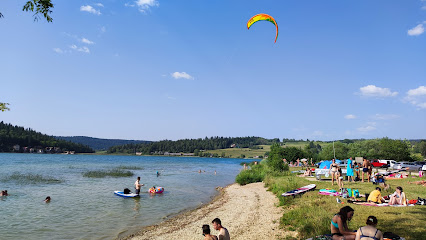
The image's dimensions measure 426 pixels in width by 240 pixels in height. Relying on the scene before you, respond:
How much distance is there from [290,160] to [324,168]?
41.2m

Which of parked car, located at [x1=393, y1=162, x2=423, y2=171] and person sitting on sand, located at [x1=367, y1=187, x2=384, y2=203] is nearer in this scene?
person sitting on sand, located at [x1=367, y1=187, x2=384, y2=203]

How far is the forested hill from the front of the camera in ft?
530

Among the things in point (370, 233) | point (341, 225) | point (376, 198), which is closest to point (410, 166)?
point (376, 198)

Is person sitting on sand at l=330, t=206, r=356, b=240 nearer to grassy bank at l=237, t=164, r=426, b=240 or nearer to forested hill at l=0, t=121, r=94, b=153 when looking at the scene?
grassy bank at l=237, t=164, r=426, b=240

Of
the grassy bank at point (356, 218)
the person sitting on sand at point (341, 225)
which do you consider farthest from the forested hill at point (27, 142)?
the person sitting on sand at point (341, 225)

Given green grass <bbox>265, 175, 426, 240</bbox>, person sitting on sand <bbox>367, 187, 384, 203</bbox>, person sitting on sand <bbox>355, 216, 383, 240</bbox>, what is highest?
person sitting on sand <bbox>355, 216, 383, 240</bbox>

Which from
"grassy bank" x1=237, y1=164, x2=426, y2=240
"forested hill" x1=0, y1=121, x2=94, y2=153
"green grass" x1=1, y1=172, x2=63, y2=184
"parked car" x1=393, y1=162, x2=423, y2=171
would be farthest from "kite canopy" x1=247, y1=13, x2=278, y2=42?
"forested hill" x1=0, y1=121, x2=94, y2=153

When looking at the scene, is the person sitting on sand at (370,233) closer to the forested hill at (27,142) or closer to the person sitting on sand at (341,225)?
the person sitting on sand at (341,225)

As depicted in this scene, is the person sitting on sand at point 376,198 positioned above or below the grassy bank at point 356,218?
above

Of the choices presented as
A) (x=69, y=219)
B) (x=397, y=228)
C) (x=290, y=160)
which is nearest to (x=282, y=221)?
(x=397, y=228)

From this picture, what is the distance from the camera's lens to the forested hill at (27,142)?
162 m

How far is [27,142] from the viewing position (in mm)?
169750

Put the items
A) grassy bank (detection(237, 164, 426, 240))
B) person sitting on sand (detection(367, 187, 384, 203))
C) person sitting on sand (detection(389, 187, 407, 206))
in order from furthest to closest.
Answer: person sitting on sand (detection(367, 187, 384, 203)), person sitting on sand (detection(389, 187, 407, 206)), grassy bank (detection(237, 164, 426, 240))

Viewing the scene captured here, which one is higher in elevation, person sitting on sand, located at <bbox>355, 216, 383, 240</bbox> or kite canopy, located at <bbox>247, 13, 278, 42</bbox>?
kite canopy, located at <bbox>247, 13, 278, 42</bbox>
